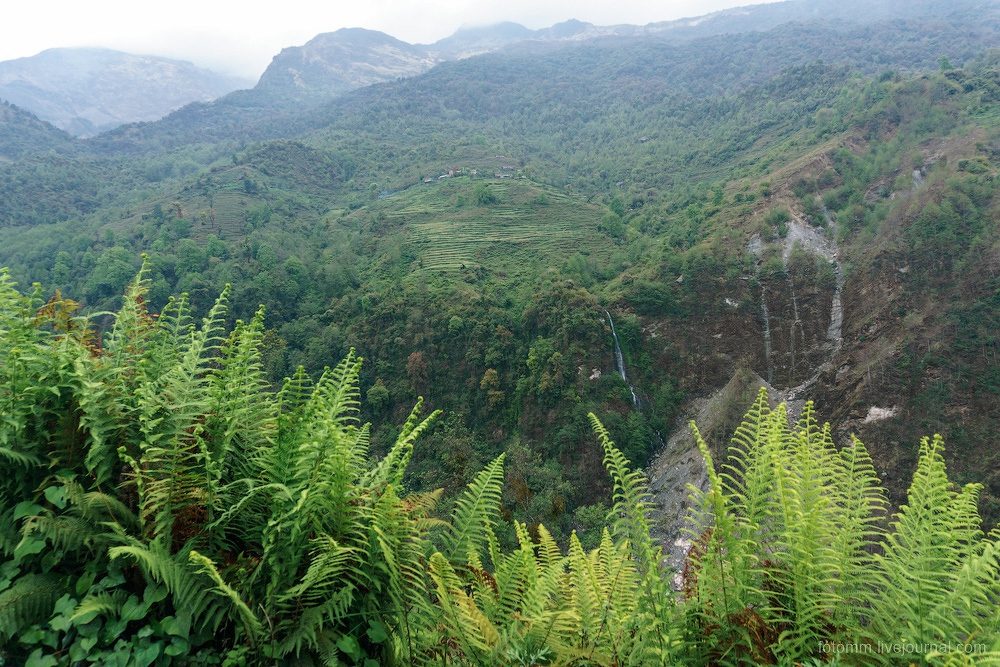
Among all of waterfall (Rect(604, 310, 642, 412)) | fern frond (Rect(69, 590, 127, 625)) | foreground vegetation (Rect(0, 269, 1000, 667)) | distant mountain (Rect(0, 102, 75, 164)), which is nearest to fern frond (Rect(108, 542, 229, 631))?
foreground vegetation (Rect(0, 269, 1000, 667))

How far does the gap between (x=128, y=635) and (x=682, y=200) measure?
56.9 metres

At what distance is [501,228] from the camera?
53.2 meters

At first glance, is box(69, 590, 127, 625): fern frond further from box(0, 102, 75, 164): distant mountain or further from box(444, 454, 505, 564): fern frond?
box(0, 102, 75, 164): distant mountain

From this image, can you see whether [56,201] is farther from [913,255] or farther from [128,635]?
[913,255]

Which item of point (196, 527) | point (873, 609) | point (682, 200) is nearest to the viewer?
point (873, 609)

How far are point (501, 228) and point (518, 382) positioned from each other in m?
26.5

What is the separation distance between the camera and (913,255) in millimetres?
27609

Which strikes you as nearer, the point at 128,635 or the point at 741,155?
the point at 128,635

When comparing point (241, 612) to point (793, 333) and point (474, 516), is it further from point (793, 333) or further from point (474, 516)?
point (793, 333)

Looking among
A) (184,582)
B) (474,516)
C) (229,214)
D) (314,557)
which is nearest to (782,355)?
(474,516)

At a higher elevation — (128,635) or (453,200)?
(128,635)

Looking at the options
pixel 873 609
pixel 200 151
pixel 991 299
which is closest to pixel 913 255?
pixel 991 299

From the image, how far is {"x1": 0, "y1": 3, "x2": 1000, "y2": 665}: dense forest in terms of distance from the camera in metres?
2.06

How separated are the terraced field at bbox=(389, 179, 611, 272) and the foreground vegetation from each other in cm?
4063
